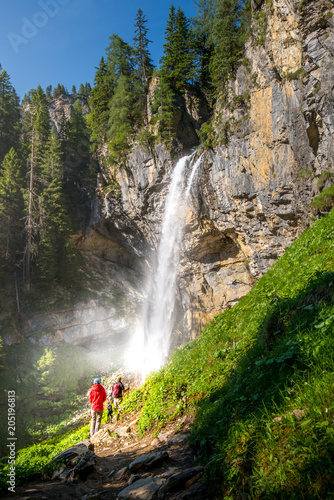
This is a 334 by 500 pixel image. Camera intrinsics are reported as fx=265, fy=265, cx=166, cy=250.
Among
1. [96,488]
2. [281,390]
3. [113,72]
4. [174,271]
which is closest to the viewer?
[281,390]

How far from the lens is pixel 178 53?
2527 centimetres

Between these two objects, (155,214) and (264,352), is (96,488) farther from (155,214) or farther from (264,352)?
(155,214)

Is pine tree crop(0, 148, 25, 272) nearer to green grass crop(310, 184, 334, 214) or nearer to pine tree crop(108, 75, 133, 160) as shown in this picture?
pine tree crop(108, 75, 133, 160)

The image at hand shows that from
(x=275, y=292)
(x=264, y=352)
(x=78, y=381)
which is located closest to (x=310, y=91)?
(x=275, y=292)

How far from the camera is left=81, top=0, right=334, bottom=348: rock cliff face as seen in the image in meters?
12.1

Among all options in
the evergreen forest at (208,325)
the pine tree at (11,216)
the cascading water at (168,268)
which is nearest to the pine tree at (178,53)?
the evergreen forest at (208,325)

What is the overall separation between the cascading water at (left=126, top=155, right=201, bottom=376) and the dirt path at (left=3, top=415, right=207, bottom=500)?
13.8 metres

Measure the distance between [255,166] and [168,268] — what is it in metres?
11.0

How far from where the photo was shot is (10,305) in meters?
22.6

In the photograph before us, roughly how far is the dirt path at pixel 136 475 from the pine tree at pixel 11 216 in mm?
22372

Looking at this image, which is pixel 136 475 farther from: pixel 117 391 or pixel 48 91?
pixel 48 91

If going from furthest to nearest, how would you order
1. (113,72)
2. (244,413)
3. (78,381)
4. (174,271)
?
(113,72)
(174,271)
(78,381)
(244,413)

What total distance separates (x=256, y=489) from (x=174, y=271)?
20465 mm

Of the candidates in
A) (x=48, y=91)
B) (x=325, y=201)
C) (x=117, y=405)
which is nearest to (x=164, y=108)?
(x=325, y=201)
